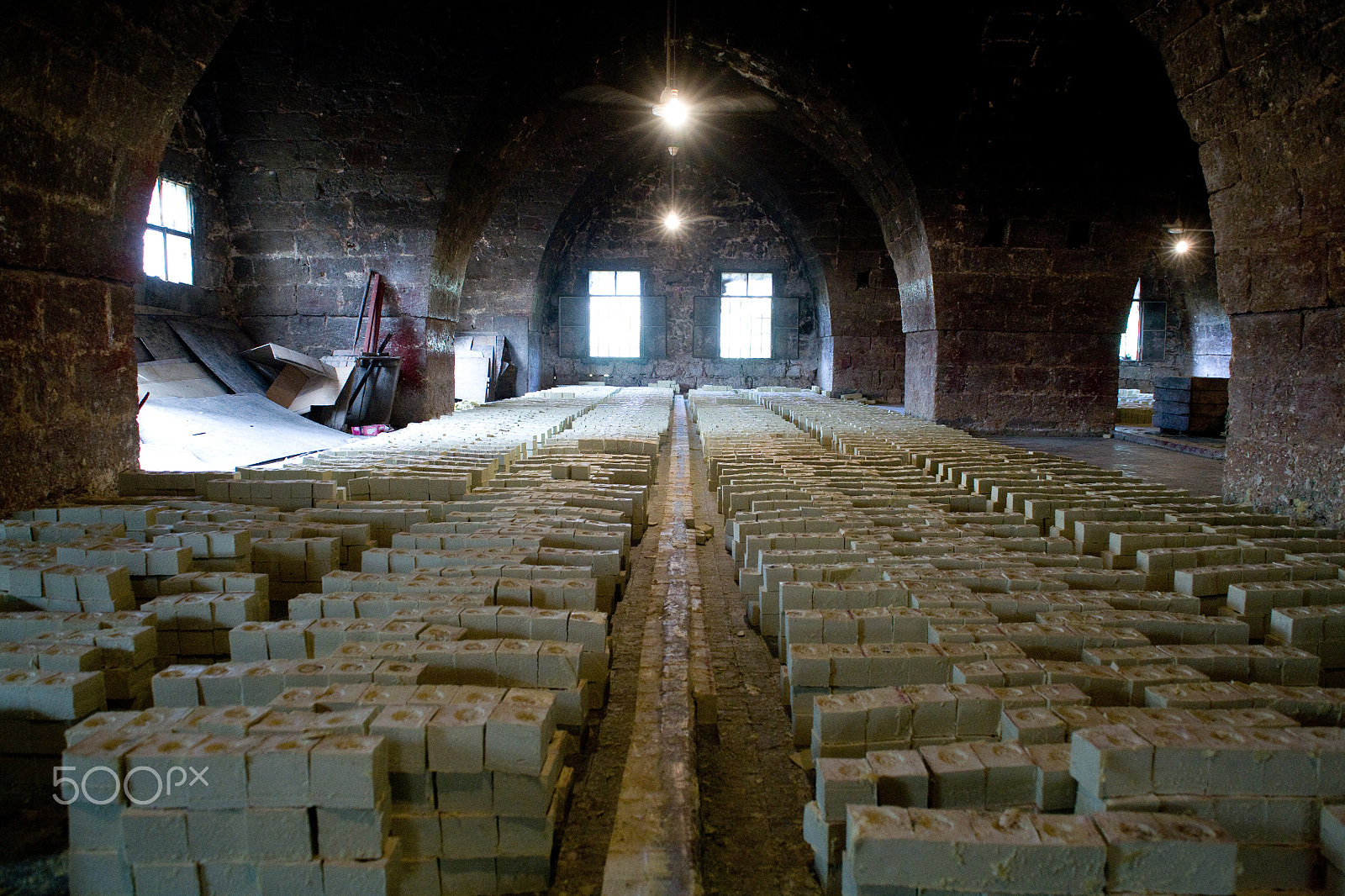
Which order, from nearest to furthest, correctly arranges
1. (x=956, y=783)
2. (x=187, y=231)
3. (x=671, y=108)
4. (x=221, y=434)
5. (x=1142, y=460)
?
(x=956, y=783), (x=221, y=434), (x=1142, y=460), (x=671, y=108), (x=187, y=231)

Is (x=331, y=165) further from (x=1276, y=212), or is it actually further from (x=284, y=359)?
(x=1276, y=212)

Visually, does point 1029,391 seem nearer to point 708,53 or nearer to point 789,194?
point 708,53

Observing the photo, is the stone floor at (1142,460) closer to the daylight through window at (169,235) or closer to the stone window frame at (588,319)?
the daylight through window at (169,235)

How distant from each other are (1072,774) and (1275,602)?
1643 millimetres

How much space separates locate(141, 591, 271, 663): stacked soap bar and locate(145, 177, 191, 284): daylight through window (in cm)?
833

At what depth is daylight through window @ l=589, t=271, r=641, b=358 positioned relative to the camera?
19.6m

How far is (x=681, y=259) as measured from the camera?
1947 cm

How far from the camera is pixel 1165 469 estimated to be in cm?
712

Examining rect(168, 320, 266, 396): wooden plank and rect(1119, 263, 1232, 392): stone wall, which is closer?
rect(168, 320, 266, 396): wooden plank

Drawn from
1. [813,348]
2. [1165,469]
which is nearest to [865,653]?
[1165,469]

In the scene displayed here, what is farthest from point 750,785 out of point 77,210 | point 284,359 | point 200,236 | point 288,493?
point 200,236

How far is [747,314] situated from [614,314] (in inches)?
136

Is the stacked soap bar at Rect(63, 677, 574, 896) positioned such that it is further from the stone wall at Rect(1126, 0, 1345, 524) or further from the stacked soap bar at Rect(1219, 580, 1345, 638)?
the stone wall at Rect(1126, 0, 1345, 524)

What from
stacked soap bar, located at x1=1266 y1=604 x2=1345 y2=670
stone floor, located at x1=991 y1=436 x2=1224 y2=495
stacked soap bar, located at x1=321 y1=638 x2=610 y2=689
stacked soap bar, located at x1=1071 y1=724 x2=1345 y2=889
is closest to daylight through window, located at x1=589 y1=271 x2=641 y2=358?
stone floor, located at x1=991 y1=436 x2=1224 y2=495
